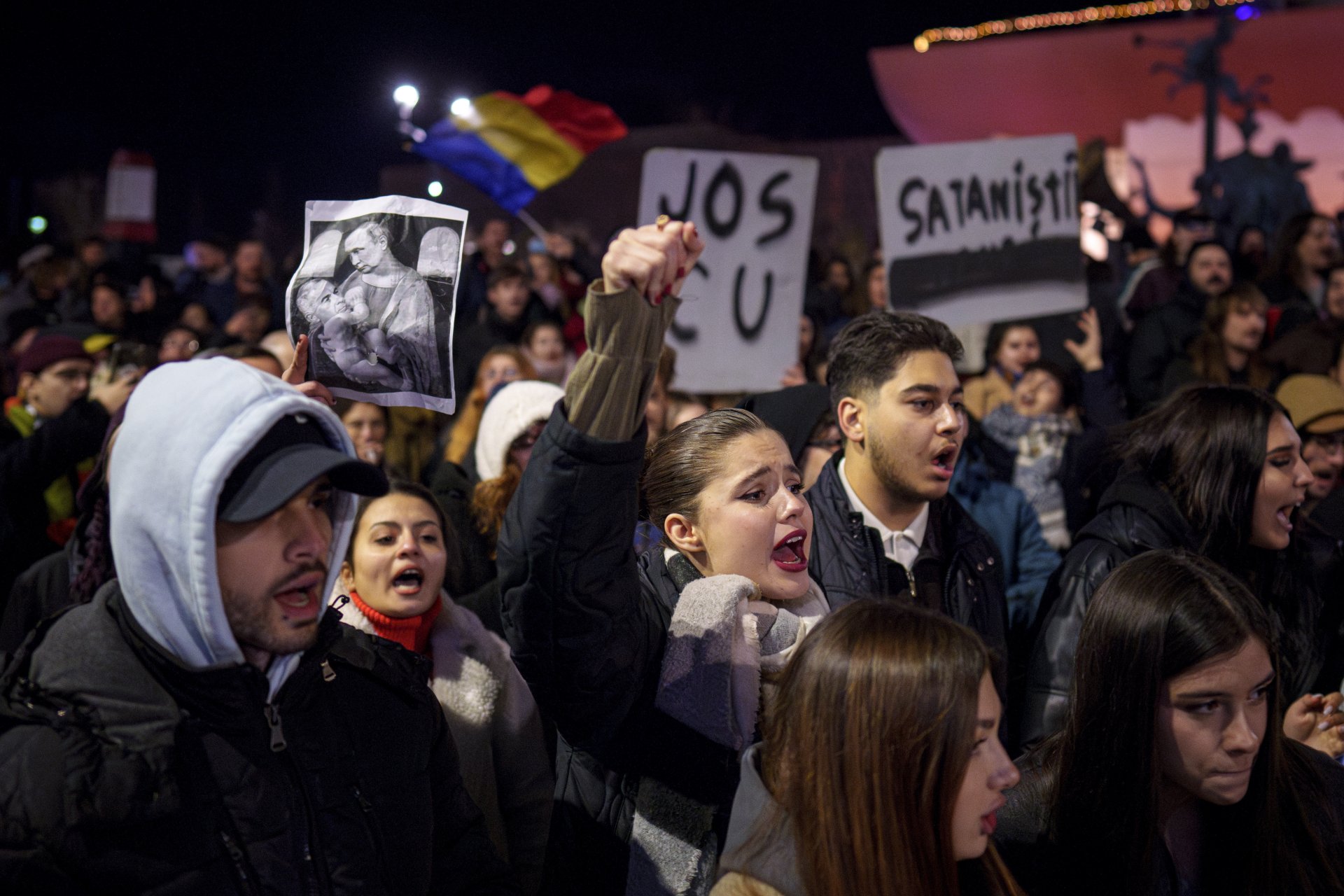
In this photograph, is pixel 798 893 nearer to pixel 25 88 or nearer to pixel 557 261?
pixel 557 261

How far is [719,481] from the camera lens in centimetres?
295

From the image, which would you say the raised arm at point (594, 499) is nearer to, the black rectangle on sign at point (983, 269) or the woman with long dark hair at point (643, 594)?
the woman with long dark hair at point (643, 594)

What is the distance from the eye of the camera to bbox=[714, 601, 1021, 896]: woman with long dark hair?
2010mm

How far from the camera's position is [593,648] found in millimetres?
2254

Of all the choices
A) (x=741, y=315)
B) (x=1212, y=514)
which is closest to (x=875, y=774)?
(x=1212, y=514)

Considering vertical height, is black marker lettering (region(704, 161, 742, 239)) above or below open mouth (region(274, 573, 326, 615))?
above

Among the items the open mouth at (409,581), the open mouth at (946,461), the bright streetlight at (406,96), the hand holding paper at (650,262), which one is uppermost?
the bright streetlight at (406,96)

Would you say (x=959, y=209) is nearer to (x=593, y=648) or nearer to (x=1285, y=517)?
(x=1285, y=517)

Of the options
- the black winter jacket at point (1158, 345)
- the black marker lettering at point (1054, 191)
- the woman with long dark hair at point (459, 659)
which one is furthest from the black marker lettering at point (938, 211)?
the woman with long dark hair at point (459, 659)

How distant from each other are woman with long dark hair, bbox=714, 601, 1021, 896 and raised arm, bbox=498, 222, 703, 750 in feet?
1.15

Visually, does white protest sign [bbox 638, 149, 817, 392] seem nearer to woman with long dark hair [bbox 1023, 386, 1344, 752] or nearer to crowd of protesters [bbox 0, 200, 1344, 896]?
crowd of protesters [bbox 0, 200, 1344, 896]

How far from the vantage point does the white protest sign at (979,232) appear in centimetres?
627

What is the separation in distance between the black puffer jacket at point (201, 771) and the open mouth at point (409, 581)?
58.3 inches

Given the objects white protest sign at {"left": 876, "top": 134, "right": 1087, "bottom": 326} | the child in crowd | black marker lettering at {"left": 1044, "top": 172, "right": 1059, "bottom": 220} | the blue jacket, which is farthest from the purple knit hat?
black marker lettering at {"left": 1044, "top": 172, "right": 1059, "bottom": 220}
